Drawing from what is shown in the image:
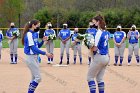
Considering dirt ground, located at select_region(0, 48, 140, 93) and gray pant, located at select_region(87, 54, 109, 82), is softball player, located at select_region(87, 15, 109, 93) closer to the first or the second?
gray pant, located at select_region(87, 54, 109, 82)

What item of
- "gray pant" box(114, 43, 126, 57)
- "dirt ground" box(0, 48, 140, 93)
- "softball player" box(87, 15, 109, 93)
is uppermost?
"softball player" box(87, 15, 109, 93)

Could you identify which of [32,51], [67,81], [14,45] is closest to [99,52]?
[32,51]

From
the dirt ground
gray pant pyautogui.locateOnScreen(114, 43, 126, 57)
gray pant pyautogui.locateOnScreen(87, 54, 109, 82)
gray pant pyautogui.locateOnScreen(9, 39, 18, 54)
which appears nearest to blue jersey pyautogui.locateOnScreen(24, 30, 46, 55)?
gray pant pyautogui.locateOnScreen(87, 54, 109, 82)

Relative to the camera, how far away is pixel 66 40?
2056 cm

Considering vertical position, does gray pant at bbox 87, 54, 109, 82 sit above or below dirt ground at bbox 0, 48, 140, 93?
above

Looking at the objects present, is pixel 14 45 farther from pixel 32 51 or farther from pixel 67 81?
pixel 32 51

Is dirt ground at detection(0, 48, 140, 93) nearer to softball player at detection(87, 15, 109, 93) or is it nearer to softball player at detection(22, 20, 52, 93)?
softball player at detection(22, 20, 52, 93)

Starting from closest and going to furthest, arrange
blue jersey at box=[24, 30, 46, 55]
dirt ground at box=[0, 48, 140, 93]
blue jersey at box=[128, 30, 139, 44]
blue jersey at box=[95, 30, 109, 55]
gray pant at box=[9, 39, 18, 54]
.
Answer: blue jersey at box=[95, 30, 109, 55]
blue jersey at box=[24, 30, 46, 55]
dirt ground at box=[0, 48, 140, 93]
blue jersey at box=[128, 30, 139, 44]
gray pant at box=[9, 39, 18, 54]

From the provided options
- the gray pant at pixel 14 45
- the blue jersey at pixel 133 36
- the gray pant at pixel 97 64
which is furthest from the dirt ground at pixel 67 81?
the gray pant at pixel 14 45

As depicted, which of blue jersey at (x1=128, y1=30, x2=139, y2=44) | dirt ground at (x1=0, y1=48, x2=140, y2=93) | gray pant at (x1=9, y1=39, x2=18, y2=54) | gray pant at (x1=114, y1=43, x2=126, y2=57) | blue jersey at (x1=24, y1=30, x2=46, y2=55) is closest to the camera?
blue jersey at (x1=24, y1=30, x2=46, y2=55)

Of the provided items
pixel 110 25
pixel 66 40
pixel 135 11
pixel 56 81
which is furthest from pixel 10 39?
pixel 135 11

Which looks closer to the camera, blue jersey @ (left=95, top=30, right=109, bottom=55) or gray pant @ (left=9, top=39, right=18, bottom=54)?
blue jersey @ (left=95, top=30, right=109, bottom=55)

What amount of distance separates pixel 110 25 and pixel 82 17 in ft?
17.6

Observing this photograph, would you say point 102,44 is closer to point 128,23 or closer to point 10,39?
point 10,39
